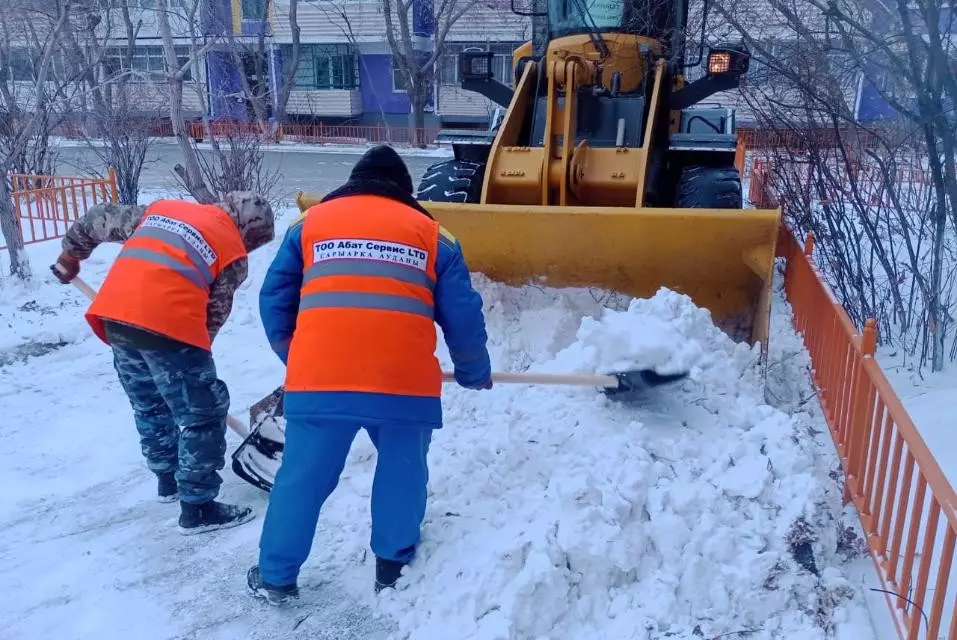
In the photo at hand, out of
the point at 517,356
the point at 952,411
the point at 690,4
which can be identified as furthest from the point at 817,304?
the point at 690,4

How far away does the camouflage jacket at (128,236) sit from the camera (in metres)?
3.27

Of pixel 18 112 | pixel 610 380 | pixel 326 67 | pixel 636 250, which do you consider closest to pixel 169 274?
pixel 610 380

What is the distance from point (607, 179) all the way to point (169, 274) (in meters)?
3.06

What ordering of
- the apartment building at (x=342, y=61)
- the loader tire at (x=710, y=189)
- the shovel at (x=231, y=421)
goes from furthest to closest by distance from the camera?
the apartment building at (x=342, y=61), the loader tire at (x=710, y=189), the shovel at (x=231, y=421)

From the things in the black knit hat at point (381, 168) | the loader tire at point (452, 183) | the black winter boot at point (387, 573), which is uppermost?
the black knit hat at point (381, 168)

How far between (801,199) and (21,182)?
31.5ft

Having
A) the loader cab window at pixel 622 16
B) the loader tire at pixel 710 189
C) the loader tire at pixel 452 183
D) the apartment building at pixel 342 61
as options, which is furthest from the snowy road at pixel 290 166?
the loader tire at pixel 710 189

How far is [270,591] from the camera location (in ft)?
9.04

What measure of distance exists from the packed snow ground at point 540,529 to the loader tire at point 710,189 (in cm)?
139

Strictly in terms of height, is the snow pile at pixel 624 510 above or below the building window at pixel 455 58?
below

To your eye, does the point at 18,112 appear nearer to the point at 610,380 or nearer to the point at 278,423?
the point at 278,423

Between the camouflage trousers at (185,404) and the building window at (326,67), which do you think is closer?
the camouflage trousers at (185,404)

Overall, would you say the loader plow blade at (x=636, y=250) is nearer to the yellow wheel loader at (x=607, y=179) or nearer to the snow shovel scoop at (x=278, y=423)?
the yellow wheel loader at (x=607, y=179)

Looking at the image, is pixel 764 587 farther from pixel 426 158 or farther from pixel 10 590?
pixel 426 158
